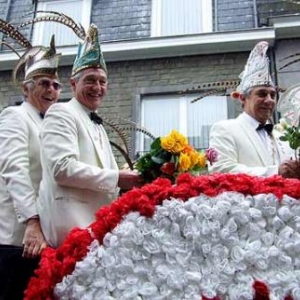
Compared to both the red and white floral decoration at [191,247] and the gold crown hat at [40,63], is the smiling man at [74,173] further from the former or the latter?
the gold crown hat at [40,63]

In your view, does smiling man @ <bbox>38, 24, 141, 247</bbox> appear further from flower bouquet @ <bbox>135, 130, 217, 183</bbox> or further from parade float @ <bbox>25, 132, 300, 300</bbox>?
parade float @ <bbox>25, 132, 300, 300</bbox>

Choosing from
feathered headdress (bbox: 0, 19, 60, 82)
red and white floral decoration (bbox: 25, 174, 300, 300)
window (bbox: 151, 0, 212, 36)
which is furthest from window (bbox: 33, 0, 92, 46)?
red and white floral decoration (bbox: 25, 174, 300, 300)

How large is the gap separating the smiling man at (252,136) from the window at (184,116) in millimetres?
4477

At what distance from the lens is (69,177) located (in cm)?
213

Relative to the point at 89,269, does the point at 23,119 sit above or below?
above

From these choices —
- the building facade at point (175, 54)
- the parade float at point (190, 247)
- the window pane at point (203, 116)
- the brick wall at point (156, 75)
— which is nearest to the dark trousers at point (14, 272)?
the parade float at point (190, 247)

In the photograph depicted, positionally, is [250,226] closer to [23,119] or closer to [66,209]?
[66,209]

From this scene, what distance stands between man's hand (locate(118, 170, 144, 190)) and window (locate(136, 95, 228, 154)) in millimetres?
5085

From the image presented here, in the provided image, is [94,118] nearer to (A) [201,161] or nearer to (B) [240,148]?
(A) [201,161]

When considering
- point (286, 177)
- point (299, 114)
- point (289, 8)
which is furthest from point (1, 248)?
point (289, 8)

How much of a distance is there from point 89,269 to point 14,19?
7.25 meters

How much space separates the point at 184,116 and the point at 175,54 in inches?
32.9

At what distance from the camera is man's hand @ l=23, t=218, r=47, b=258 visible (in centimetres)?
212

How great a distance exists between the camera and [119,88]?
7.83m
